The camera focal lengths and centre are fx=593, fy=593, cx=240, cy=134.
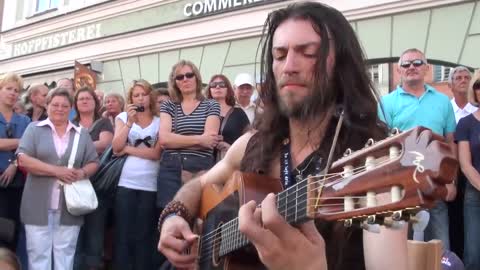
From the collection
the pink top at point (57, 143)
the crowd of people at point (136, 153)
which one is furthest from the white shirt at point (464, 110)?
the pink top at point (57, 143)

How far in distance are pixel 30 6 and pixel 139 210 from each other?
1191 cm

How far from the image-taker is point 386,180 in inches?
52.1

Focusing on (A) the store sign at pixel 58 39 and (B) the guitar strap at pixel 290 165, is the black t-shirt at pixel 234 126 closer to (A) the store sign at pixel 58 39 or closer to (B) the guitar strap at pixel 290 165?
(B) the guitar strap at pixel 290 165

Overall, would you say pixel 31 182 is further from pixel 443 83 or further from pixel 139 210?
pixel 443 83

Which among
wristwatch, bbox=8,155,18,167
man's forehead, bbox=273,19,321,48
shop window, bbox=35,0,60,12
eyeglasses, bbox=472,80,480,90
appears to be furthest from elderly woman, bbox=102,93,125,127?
shop window, bbox=35,0,60,12

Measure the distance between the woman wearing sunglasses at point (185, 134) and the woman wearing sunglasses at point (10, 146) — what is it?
52.7 inches

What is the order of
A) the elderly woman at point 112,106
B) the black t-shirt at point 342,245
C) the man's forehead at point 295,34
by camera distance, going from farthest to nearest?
1. the elderly woman at point 112,106
2. the man's forehead at point 295,34
3. the black t-shirt at point 342,245

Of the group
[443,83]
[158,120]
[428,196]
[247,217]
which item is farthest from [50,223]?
[443,83]

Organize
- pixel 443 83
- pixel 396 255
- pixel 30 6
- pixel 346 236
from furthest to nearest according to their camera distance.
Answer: pixel 30 6 < pixel 443 83 < pixel 346 236 < pixel 396 255

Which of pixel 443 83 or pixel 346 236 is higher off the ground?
pixel 443 83

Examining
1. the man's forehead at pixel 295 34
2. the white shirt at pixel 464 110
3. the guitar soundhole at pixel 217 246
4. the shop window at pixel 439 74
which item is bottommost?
the guitar soundhole at pixel 217 246

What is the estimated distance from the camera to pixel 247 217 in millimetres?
1731

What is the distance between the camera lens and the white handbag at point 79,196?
Answer: 5023 millimetres

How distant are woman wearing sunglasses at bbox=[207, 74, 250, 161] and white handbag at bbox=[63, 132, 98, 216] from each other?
1140 mm
